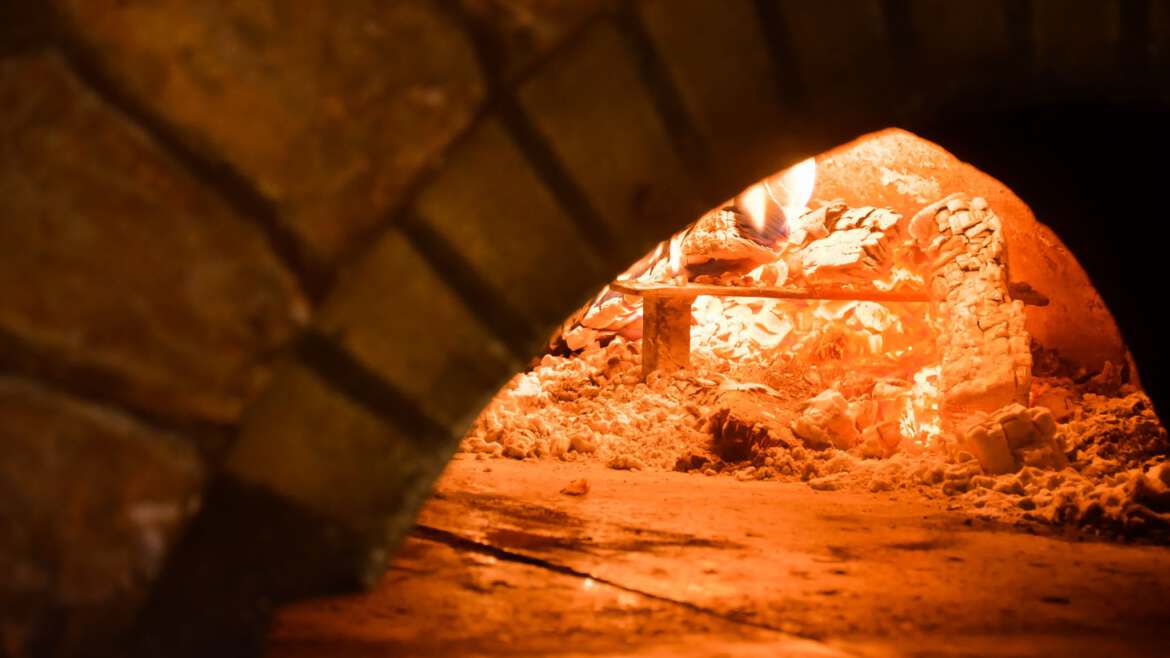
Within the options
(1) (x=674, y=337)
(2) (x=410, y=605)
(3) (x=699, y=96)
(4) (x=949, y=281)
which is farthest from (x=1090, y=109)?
(1) (x=674, y=337)

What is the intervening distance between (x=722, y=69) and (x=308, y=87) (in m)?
0.48

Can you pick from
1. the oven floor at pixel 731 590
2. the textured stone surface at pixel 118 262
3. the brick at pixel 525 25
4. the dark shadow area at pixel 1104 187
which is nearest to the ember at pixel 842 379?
the oven floor at pixel 731 590

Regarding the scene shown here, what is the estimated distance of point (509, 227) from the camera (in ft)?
3.20

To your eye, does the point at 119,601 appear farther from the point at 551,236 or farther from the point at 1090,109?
the point at 1090,109

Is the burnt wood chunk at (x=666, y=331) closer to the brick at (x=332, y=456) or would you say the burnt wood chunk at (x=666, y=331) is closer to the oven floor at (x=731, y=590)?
the oven floor at (x=731, y=590)

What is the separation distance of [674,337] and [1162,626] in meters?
6.03

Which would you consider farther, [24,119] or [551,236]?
[551,236]

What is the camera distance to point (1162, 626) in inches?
68.4

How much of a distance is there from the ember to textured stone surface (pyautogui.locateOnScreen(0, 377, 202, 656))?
2588 mm

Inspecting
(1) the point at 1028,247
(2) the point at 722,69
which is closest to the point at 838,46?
(2) the point at 722,69

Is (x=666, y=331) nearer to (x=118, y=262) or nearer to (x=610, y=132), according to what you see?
(x=610, y=132)

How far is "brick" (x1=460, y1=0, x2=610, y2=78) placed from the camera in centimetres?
91

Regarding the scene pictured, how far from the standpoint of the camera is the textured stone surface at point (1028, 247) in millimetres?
7102

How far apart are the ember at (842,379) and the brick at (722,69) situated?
2228 millimetres
